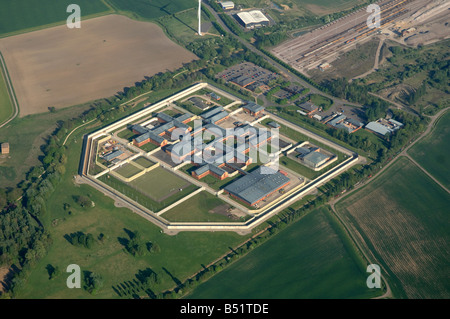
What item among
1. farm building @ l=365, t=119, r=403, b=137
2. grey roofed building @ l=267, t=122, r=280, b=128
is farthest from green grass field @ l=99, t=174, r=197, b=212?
farm building @ l=365, t=119, r=403, b=137

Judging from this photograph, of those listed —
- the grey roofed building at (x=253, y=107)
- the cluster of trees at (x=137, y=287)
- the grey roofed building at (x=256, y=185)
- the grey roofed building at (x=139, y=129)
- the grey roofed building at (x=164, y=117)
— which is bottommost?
the cluster of trees at (x=137, y=287)

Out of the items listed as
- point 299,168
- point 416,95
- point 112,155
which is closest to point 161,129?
point 112,155

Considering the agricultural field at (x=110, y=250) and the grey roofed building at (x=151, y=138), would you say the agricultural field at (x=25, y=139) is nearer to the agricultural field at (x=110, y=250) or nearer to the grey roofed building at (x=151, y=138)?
the agricultural field at (x=110, y=250)

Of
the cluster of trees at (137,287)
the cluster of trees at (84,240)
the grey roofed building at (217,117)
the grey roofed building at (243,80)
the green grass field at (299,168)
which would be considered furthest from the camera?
the grey roofed building at (243,80)

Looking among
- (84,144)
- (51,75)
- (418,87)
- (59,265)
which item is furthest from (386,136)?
(51,75)

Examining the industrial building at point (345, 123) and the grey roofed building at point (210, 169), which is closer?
the grey roofed building at point (210, 169)

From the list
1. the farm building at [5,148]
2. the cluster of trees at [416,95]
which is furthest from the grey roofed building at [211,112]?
the cluster of trees at [416,95]
